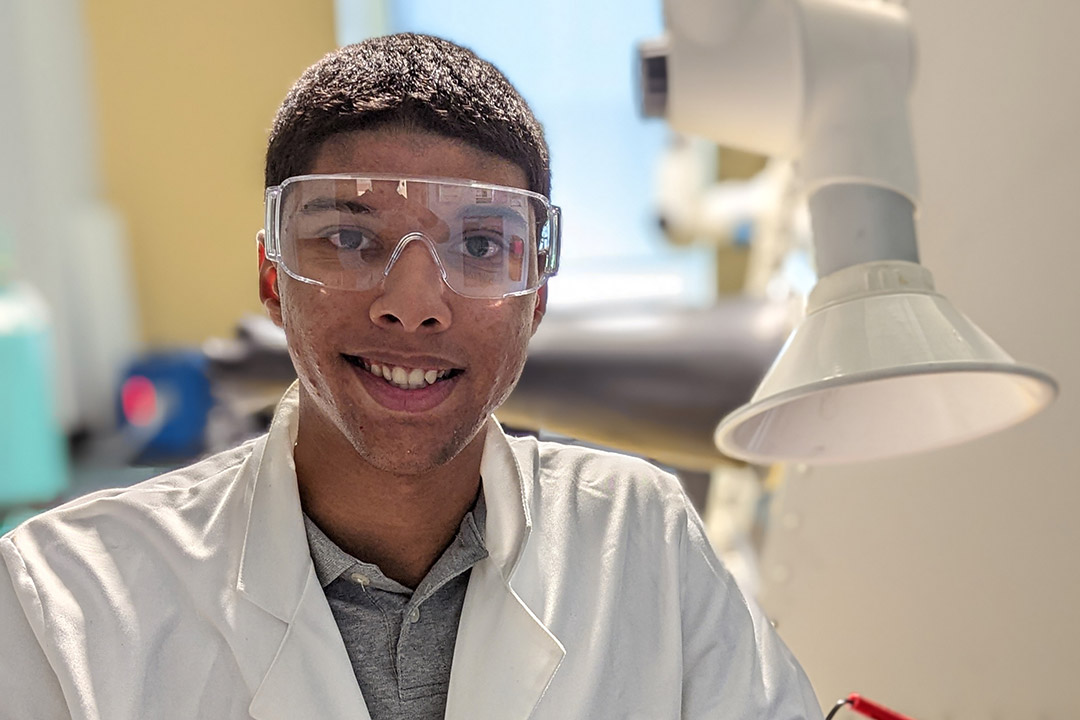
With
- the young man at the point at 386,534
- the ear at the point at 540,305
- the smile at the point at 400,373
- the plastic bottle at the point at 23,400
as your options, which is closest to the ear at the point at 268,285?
the young man at the point at 386,534

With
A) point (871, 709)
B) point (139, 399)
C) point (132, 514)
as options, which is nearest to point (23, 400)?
point (139, 399)

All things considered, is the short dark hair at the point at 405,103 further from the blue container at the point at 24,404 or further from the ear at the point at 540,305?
the blue container at the point at 24,404

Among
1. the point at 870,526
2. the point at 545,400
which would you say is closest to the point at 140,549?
the point at 545,400

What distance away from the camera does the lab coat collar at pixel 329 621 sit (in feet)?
2.71

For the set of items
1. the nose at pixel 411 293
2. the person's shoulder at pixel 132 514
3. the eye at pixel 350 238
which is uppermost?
the eye at pixel 350 238

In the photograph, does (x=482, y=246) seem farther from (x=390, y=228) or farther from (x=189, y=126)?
(x=189, y=126)

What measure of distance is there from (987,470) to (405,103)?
0.79 metres

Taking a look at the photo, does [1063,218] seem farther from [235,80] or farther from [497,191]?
[235,80]

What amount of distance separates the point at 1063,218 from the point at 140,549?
38.2 inches

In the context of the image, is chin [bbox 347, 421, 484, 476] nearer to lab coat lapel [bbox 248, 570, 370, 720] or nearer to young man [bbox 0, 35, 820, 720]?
young man [bbox 0, 35, 820, 720]

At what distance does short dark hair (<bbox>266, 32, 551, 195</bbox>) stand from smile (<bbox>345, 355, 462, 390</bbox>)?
16 centimetres

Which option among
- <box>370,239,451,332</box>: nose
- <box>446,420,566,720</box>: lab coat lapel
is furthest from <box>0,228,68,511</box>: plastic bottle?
<box>370,239,451,332</box>: nose

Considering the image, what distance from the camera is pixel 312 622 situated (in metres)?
0.85

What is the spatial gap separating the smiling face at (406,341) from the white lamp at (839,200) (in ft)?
0.68
